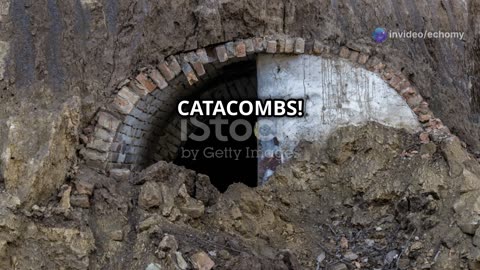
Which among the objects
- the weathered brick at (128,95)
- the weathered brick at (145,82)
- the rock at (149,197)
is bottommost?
the rock at (149,197)

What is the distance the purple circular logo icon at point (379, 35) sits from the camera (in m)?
4.84

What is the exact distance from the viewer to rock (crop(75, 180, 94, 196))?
3949mm

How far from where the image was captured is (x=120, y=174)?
14.0 ft

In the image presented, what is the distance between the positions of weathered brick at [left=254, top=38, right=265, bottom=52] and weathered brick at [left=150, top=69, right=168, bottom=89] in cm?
79

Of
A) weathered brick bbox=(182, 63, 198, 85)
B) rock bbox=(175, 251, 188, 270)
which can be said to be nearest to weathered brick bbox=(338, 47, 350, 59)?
weathered brick bbox=(182, 63, 198, 85)

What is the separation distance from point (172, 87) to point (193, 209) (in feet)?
3.93

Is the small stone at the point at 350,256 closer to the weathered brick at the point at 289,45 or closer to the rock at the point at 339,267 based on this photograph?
the rock at the point at 339,267

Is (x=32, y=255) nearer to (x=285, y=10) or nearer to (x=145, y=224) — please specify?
(x=145, y=224)

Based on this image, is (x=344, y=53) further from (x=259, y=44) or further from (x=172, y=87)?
(x=172, y=87)

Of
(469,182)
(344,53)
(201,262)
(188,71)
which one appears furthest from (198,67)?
(469,182)

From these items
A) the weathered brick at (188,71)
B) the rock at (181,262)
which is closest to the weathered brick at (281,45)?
the weathered brick at (188,71)

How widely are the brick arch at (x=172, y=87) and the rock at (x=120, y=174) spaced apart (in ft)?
0.36

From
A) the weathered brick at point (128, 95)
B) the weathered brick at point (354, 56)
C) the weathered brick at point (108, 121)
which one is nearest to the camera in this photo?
the weathered brick at point (108, 121)

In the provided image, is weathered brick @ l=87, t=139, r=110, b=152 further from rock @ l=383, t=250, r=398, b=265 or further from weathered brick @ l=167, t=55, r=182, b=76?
rock @ l=383, t=250, r=398, b=265
